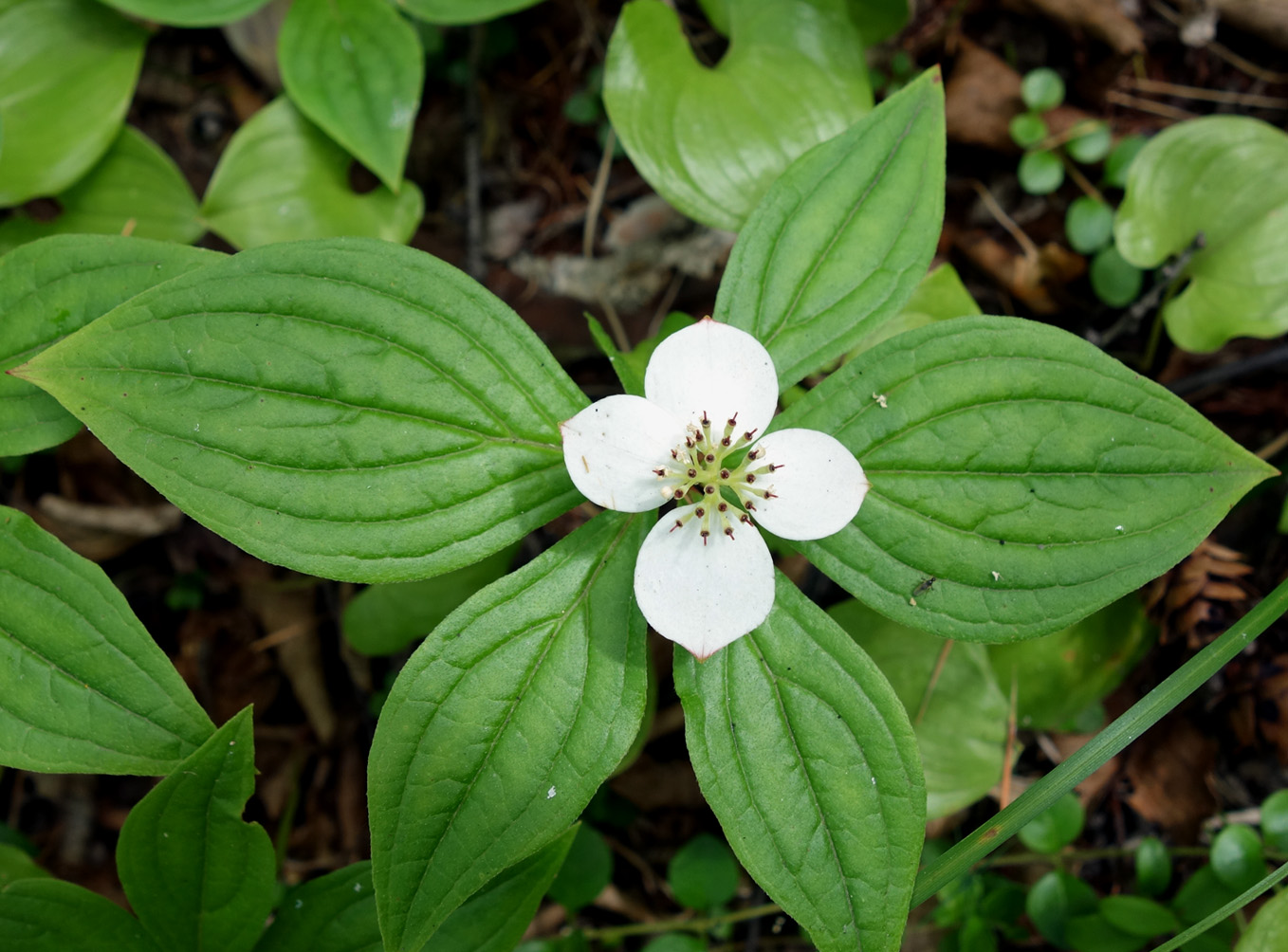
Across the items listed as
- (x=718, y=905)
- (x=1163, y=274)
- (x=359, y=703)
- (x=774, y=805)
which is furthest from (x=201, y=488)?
(x=1163, y=274)

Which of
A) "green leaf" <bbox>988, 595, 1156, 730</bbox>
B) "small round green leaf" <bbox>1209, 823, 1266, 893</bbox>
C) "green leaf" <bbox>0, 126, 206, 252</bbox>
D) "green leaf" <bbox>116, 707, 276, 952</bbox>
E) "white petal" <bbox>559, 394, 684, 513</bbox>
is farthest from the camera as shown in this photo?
"green leaf" <bbox>0, 126, 206, 252</bbox>

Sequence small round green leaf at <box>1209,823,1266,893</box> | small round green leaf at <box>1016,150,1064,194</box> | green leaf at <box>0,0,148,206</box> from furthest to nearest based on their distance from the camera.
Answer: small round green leaf at <box>1016,150,1064,194</box>
green leaf at <box>0,0,148,206</box>
small round green leaf at <box>1209,823,1266,893</box>

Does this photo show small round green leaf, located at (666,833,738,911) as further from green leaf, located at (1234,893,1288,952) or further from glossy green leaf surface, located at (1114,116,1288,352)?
glossy green leaf surface, located at (1114,116,1288,352)

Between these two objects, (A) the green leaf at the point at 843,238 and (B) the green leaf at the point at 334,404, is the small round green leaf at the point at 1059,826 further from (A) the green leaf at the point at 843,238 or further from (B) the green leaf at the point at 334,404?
(B) the green leaf at the point at 334,404

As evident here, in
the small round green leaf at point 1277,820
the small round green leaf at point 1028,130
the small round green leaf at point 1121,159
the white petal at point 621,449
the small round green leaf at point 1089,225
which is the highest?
the small round green leaf at point 1028,130

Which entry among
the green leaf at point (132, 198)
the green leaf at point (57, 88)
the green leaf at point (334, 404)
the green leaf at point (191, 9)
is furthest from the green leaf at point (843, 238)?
the green leaf at point (57, 88)

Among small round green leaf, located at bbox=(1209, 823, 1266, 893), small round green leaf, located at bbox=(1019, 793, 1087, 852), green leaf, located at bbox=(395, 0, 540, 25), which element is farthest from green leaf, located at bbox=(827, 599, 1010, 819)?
green leaf, located at bbox=(395, 0, 540, 25)

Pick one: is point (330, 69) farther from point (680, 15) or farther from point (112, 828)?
point (112, 828)
